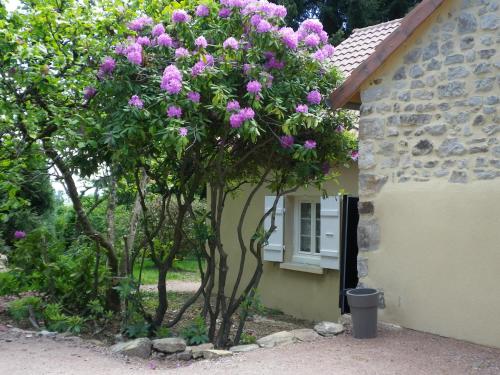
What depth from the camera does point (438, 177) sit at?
6125 millimetres

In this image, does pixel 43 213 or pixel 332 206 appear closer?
pixel 332 206

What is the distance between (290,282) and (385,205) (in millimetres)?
3951

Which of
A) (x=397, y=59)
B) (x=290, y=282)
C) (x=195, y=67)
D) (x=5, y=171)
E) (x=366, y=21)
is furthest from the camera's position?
(x=366, y=21)

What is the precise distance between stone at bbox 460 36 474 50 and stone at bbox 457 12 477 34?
0.07m

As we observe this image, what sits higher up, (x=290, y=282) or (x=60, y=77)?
(x=60, y=77)

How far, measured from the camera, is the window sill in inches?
370

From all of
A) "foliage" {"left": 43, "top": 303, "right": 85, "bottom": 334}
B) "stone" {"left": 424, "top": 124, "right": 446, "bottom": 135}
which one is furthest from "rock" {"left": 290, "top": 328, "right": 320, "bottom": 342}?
"foliage" {"left": 43, "top": 303, "right": 85, "bottom": 334}

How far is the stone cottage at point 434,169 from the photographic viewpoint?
576cm

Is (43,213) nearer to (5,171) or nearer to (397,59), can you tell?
(5,171)

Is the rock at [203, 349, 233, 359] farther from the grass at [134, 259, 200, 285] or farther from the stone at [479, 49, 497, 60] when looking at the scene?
the grass at [134, 259, 200, 285]

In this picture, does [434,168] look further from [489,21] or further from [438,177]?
[489,21]

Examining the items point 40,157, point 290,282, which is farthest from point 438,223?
point 40,157

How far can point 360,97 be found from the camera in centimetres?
689

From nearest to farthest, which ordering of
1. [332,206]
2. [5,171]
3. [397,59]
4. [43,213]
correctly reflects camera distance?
[397,59], [5,171], [332,206], [43,213]
